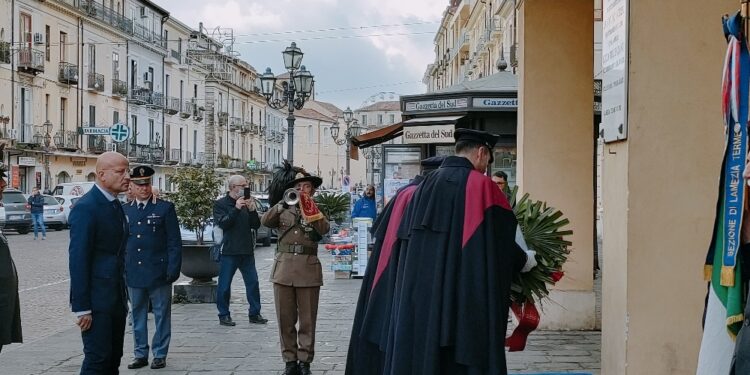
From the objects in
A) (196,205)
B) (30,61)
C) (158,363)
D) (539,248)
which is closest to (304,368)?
(158,363)

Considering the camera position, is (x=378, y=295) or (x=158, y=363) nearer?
(x=378, y=295)

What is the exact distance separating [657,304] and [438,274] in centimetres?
140

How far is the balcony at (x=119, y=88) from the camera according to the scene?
181 ft

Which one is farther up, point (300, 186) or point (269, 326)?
point (300, 186)

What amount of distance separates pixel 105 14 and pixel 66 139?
9537 millimetres

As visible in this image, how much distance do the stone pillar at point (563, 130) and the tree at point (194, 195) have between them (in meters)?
5.09

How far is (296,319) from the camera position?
7980 millimetres

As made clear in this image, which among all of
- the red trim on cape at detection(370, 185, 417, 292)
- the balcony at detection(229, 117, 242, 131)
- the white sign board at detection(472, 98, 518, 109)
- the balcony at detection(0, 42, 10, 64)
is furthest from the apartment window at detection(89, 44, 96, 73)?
the red trim on cape at detection(370, 185, 417, 292)

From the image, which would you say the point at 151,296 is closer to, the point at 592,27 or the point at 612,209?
the point at 612,209

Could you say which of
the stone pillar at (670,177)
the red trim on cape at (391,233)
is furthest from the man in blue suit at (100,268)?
the stone pillar at (670,177)

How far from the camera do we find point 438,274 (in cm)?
530

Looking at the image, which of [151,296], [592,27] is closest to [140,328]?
[151,296]

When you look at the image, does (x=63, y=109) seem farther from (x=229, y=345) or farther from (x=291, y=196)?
(x=291, y=196)

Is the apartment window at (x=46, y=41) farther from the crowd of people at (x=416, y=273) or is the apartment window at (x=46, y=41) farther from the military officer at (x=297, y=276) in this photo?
the crowd of people at (x=416, y=273)
